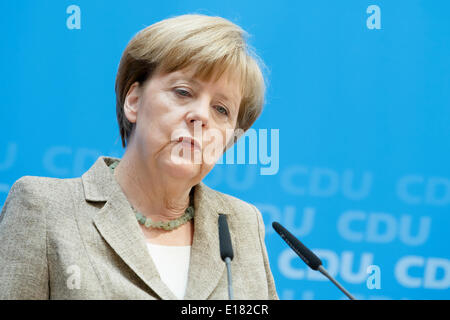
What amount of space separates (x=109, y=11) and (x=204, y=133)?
108 centimetres

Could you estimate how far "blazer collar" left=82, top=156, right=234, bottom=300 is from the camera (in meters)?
1.16

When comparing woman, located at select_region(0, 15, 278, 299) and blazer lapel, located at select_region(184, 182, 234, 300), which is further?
blazer lapel, located at select_region(184, 182, 234, 300)

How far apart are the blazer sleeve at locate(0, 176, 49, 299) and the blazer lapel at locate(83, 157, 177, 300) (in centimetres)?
13

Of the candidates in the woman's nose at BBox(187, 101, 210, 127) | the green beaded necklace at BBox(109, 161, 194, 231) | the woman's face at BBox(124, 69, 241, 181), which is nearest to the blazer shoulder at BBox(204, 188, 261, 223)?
the green beaded necklace at BBox(109, 161, 194, 231)

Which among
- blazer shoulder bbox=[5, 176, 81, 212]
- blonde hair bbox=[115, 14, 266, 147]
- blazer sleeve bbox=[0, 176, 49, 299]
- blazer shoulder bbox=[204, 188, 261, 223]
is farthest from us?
blazer shoulder bbox=[204, 188, 261, 223]

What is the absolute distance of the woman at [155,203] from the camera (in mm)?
1118

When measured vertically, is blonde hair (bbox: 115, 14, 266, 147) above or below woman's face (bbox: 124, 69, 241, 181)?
above

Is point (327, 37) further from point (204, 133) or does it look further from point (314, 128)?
point (204, 133)

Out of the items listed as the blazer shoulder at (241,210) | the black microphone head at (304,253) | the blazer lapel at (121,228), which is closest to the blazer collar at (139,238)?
the blazer lapel at (121,228)

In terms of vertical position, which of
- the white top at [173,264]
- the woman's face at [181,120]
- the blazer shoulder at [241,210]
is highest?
the woman's face at [181,120]

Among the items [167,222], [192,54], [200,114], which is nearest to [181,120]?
[200,114]

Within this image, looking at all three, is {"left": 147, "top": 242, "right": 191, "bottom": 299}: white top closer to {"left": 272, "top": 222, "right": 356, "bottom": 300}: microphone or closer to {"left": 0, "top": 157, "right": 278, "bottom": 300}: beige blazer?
{"left": 0, "top": 157, "right": 278, "bottom": 300}: beige blazer

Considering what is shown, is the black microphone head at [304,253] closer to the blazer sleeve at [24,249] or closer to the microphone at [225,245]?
the microphone at [225,245]
